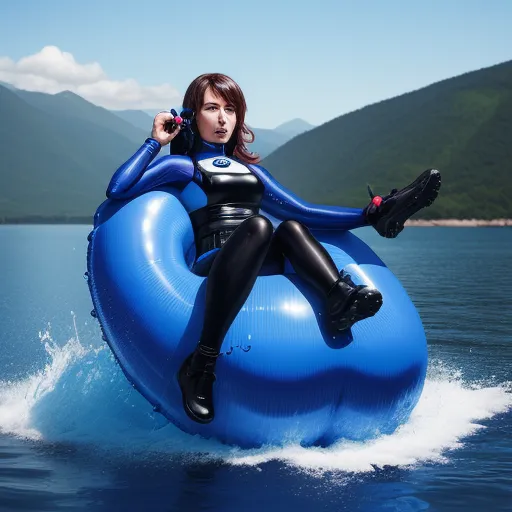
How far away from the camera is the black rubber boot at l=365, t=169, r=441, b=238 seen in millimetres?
5375

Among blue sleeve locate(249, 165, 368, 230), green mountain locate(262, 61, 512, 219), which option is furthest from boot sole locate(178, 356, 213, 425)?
green mountain locate(262, 61, 512, 219)

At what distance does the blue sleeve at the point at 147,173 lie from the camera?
17.7 feet

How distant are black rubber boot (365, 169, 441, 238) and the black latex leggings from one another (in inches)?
32.9

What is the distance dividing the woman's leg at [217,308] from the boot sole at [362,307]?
0.55 metres

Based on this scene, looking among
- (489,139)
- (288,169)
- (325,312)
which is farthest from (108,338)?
(288,169)

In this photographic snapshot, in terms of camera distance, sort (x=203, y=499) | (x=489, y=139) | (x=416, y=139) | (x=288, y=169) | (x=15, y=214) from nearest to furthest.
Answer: (x=203, y=499) → (x=489, y=139) → (x=416, y=139) → (x=288, y=169) → (x=15, y=214)

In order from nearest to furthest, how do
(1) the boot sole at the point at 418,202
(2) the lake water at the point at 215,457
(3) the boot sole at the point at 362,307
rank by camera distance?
(2) the lake water at the point at 215,457
(3) the boot sole at the point at 362,307
(1) the boot sole at the point at 418,202

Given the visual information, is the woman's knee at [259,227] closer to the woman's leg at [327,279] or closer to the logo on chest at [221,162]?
the woman's leg at [327,279]

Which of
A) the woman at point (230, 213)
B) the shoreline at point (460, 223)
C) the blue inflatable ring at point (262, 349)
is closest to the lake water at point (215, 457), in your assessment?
the blue inflatable ring at point (262, 349)

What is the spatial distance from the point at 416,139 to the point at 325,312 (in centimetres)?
13614

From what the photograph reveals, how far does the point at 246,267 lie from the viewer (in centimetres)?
475

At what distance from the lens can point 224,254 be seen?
188 inches

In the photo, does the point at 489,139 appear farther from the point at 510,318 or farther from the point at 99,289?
the point at 99,289

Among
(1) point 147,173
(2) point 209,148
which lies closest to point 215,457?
(1) point 147,173
